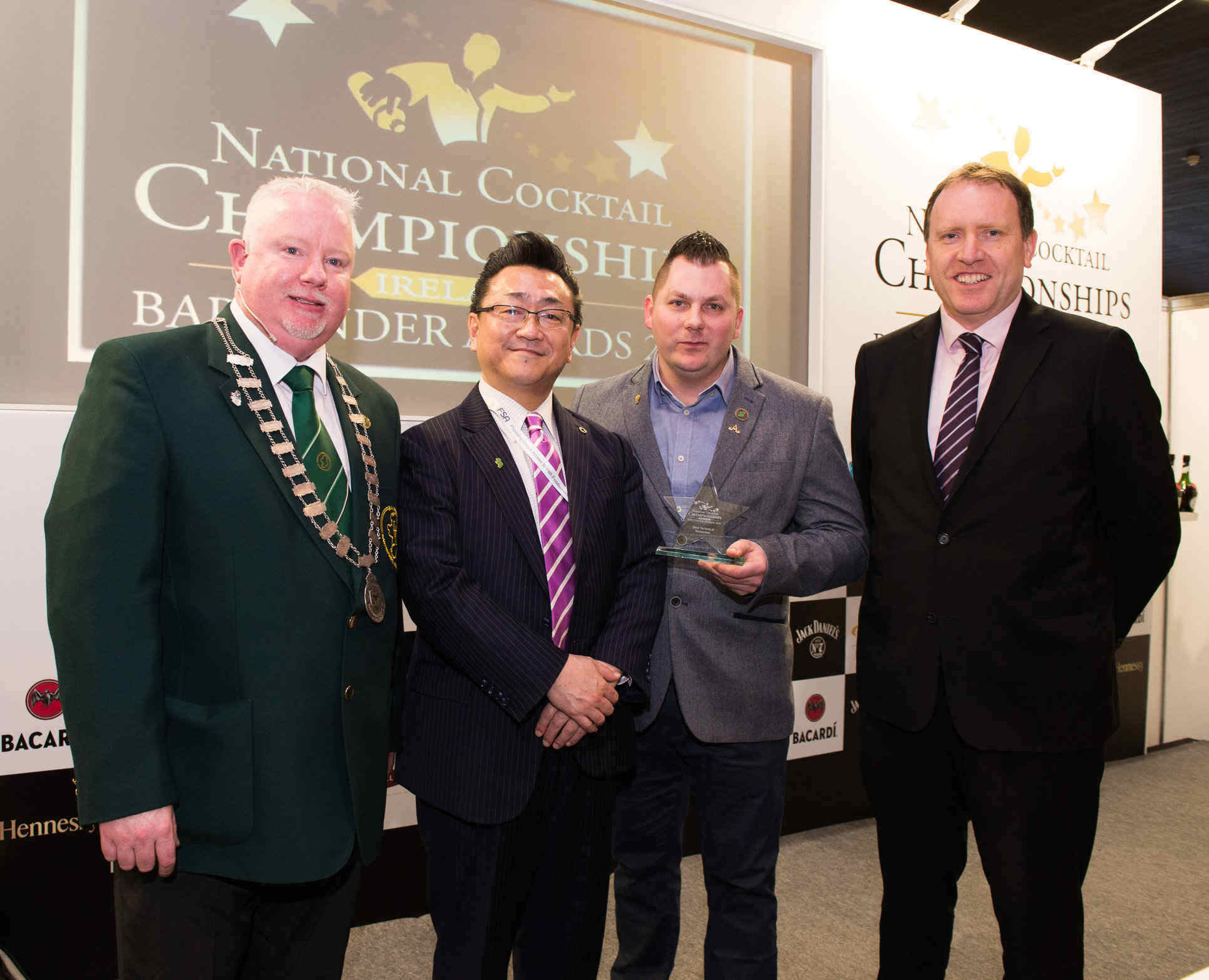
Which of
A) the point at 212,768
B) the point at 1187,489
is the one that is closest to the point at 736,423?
the point at 212,768

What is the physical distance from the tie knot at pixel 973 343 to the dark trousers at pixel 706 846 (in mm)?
1062

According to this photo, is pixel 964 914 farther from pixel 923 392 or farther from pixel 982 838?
pixel 923 392

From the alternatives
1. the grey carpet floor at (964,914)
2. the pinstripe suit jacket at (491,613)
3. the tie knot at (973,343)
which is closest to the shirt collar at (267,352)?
the pinstripe suit jacket at (491,613)

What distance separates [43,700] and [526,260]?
1925mm

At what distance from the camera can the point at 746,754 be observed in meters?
2.11

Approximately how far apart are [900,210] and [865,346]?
1.92 metres

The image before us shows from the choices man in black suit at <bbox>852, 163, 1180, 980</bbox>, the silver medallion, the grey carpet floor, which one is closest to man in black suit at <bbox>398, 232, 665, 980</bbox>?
the silver medallion

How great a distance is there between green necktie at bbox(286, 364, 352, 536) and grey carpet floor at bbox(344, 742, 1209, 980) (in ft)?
5.81

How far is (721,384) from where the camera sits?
2.26 m

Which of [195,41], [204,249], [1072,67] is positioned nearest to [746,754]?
[204,249]

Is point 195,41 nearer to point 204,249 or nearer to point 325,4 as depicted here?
point 325,4

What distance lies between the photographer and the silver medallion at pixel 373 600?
5.16 feet

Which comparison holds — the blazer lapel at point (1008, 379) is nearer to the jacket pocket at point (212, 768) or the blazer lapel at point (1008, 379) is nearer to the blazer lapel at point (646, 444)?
the blazer lapel at point (646, 444)

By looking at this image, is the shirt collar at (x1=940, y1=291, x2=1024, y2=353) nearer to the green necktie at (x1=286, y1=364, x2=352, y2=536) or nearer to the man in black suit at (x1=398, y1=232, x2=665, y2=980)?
the man in black suit at (x1=398, y1=232, x2=665, y2=980)
